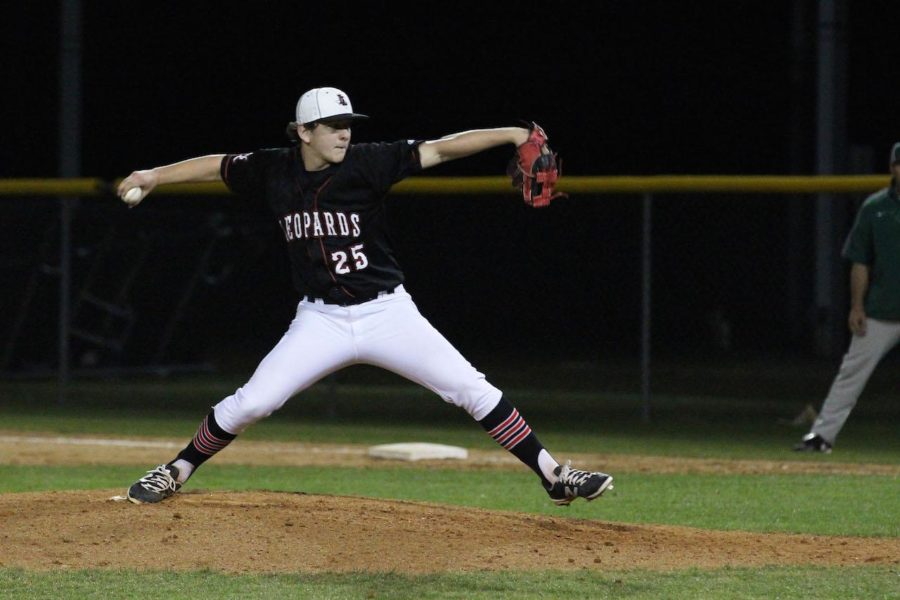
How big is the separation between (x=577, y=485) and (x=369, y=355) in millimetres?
1012

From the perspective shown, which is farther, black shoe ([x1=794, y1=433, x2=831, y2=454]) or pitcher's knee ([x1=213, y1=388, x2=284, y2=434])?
black shoe ([x1=794, y1=433, x2=831, y2=454])

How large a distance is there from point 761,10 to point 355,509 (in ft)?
82.9

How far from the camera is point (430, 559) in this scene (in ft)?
20.3

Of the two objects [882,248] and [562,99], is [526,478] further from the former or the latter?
[562,99]

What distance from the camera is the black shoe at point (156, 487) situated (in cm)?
689

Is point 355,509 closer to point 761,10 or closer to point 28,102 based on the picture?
point 761,10

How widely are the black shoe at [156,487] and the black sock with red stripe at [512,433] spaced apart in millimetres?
1412

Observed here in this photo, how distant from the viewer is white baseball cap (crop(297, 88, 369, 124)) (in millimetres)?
6613

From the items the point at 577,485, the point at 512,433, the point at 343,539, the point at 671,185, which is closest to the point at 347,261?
the point at 512,433

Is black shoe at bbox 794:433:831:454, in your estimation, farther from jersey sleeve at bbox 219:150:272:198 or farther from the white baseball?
the white baseball

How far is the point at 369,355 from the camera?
6.59 meters

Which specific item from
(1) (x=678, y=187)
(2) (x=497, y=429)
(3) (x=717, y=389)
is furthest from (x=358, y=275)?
(3) (x=717, y=389)

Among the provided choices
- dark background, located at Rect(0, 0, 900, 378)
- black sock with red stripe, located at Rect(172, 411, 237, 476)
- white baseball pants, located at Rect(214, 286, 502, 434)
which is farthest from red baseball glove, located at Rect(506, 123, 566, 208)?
dark background, located at Rect(0, 0, 900, 378)

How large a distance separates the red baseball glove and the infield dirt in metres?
1.42
